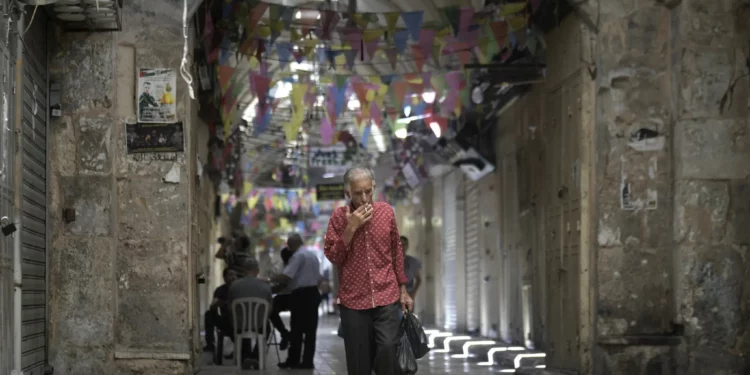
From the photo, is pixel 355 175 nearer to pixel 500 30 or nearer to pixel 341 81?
pixel 500 30

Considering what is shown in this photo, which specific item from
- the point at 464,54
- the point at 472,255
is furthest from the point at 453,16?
the point at 472,255

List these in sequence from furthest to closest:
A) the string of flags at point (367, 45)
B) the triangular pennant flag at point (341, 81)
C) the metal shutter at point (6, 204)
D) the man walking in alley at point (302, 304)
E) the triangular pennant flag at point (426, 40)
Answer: the triangular pennant flag at point (341, 81)
the triangular pennant flag at point (426, 40)
the man walking in alley at point (302, 304)
the string of flags at point (367, 45)
the metal shutter at point (6, 204)

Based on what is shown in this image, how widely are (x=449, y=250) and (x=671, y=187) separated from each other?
41.1ft

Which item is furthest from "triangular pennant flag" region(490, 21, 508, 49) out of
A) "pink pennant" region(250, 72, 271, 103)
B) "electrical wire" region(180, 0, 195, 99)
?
"electrical wire" region(180, 0, 195, 99)

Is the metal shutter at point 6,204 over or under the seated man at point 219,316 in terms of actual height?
over

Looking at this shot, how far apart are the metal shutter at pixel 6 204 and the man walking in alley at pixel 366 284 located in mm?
2037

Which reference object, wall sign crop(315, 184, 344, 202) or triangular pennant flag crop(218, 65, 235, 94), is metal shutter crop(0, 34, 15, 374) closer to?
triangular pennant flag crop(218, 65, 235, 94)

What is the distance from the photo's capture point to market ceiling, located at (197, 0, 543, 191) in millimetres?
12102

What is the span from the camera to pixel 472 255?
65.9ft

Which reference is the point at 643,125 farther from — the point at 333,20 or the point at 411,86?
the point at 411,86

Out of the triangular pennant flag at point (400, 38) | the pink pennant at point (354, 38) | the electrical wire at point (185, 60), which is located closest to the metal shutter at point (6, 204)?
the electrical wire at point (185, 60)

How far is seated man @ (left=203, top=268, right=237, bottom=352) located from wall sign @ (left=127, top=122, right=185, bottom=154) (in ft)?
12.7

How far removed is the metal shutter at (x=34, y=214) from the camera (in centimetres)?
820

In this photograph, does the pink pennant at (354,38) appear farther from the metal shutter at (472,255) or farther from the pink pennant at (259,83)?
the metal shutter at (472,255)
